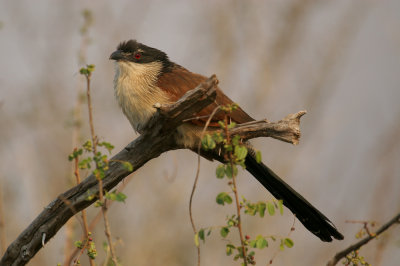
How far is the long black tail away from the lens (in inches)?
105

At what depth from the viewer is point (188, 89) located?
9.67 ft

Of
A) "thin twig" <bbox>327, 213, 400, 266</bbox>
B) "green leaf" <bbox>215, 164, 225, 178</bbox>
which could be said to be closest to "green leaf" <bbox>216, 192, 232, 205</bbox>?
"green leaf" <bbox>215, 164, 225, 178</bbox>

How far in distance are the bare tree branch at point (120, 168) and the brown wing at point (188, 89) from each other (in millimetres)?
359

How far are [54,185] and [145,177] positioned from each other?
1.00 meters

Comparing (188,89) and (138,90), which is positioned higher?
(138,90)

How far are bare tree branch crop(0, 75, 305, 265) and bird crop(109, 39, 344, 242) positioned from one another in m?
0.26

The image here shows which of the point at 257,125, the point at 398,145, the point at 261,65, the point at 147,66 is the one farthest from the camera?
the point at 261,65

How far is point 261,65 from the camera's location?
19.8 feet

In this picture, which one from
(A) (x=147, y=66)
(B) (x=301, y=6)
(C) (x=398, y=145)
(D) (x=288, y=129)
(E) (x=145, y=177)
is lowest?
(D) (x=288, y=129)

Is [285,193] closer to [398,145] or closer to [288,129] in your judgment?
[288,129]

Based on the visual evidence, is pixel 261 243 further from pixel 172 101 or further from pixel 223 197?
pixel 172 101

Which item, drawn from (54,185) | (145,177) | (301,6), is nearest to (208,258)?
(145,177)

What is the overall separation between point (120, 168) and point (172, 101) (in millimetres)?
632

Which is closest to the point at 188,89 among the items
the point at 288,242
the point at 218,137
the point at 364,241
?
the point at 218,137
